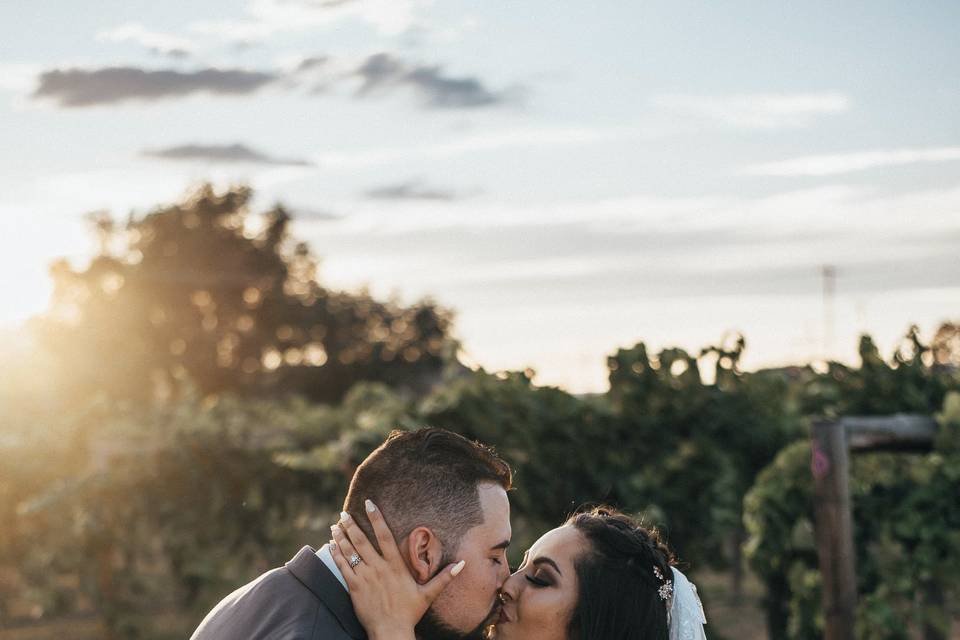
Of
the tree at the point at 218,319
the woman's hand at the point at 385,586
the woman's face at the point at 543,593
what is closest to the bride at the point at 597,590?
the woman's face at the point at 543,593

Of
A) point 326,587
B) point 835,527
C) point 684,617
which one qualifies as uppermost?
point 326,587

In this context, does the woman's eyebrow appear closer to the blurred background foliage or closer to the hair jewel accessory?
the hair jewel accessory

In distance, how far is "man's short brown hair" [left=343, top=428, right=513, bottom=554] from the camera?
303 centimetres

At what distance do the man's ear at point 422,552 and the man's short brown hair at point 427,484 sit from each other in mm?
17

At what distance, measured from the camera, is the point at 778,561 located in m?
7.62

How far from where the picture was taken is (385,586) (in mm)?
3039

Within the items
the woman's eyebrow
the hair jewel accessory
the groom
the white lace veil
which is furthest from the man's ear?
the white lace veil

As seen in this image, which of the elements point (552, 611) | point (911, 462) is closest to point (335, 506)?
point (911, 462)

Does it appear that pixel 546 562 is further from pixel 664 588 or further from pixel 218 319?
pixel 218 319

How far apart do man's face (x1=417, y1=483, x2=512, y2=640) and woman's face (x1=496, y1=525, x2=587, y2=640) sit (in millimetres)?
318

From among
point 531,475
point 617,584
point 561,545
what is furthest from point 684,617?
point 531,475

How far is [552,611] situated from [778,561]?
4.52 metres

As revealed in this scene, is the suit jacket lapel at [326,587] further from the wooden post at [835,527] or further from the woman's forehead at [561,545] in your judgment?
the wooden post at [835,527]

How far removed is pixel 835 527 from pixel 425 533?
14.5ft
